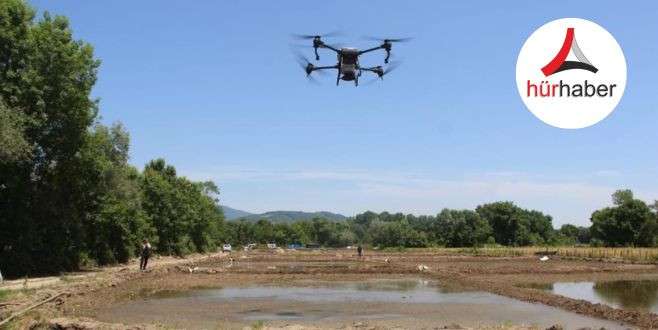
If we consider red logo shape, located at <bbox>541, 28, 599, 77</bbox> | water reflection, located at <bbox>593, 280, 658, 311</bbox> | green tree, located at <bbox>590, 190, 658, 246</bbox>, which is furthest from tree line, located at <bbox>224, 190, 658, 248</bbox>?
red logo shape, located at <bbox>541, 28, 599, 77</bbox>

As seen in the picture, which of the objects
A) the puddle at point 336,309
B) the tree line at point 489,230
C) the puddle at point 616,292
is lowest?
the puddle at point 336,309

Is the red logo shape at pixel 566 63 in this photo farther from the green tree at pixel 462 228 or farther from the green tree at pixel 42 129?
the green tree at pixel 462 228

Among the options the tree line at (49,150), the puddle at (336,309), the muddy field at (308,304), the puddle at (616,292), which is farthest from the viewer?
the tree line at (49,150)

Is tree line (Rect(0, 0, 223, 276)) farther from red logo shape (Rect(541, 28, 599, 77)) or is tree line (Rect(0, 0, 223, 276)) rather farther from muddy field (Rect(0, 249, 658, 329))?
red logo shape (Rect(541, 28, 599, 77))

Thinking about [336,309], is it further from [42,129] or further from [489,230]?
[489,230]

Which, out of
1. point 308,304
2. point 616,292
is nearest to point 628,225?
point 616,292

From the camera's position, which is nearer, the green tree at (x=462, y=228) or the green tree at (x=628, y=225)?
the green tree at (x=628, y=225)

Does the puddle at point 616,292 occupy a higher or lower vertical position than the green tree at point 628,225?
lower

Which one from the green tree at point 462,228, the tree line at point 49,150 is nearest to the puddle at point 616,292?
the tree line at point 49,150
